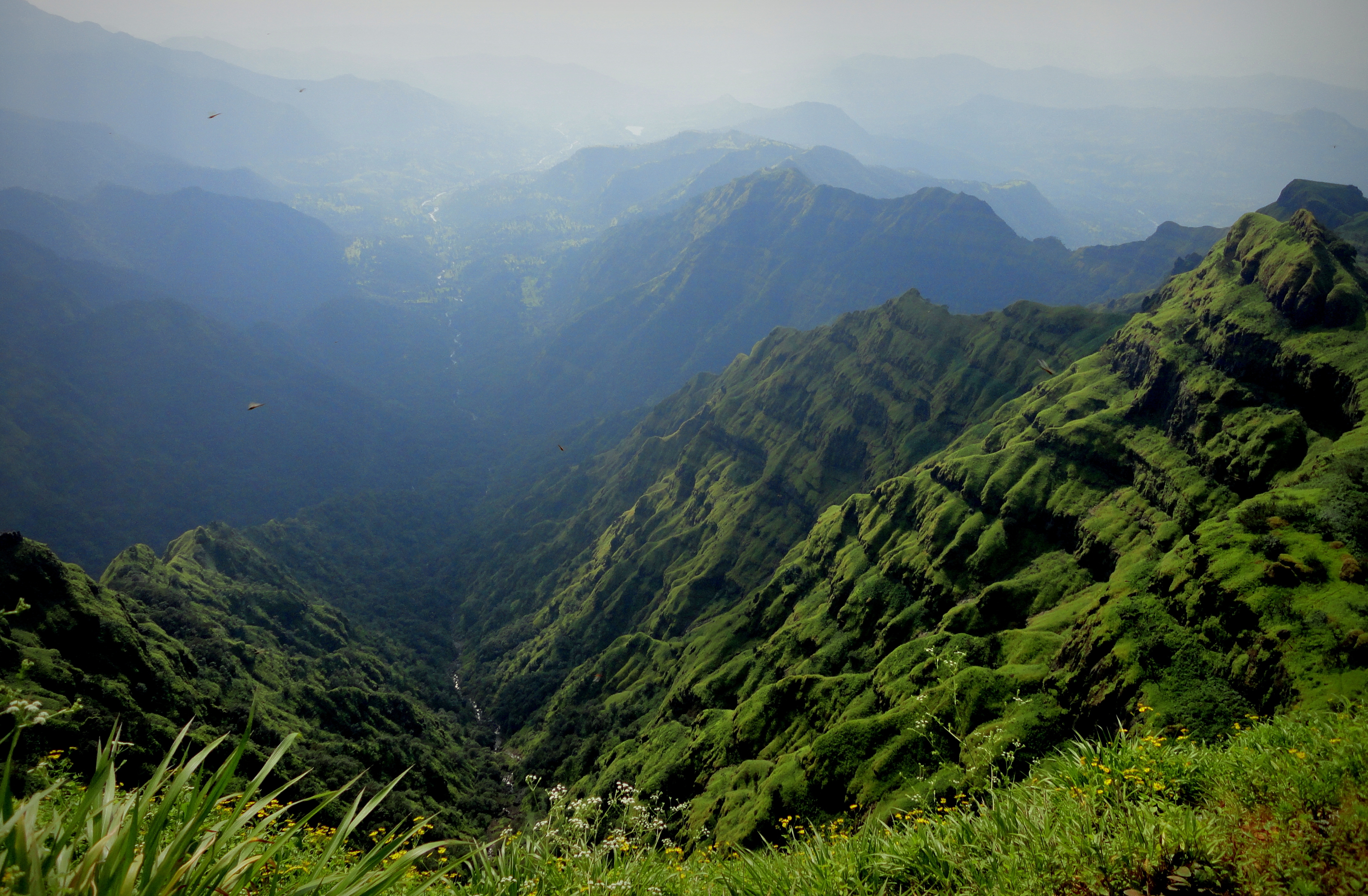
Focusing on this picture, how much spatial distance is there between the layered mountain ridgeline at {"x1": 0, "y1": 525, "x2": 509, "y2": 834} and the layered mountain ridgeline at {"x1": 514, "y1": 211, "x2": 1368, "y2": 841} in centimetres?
3480

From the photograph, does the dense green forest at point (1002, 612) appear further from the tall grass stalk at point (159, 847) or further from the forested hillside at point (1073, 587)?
the tall grass stalk at point (159, 847)

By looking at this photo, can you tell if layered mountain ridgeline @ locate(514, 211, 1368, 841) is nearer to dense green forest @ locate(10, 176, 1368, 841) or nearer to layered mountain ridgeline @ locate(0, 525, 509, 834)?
dense green forest @ locate(10, 176, 1368, 841)

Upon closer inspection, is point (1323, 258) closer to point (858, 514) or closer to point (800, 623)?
point (858, 514)

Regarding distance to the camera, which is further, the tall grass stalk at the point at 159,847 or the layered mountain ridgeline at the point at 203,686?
the layered mountain ridgeline at the point at 203,686

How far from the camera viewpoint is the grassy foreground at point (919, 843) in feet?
22.3

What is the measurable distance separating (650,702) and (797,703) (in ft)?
247

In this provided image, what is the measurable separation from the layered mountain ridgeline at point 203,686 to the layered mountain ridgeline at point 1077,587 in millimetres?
34802

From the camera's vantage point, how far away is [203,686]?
5084 inches

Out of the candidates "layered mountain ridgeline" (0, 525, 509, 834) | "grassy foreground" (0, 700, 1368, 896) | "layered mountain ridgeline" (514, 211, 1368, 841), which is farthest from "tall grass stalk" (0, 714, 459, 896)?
"layered mountain ridgeline" (0, 525, 509, 834)

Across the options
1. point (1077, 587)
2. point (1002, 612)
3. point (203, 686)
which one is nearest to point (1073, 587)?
point (1077, 587)

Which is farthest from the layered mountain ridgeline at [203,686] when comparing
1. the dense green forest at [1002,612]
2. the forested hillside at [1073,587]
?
the forested hillside at [1073,587]

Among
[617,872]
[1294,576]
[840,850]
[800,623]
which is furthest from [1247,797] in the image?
[800,623]

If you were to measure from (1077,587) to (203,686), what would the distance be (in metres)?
178

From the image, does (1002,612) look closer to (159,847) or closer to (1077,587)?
(1077,587)
